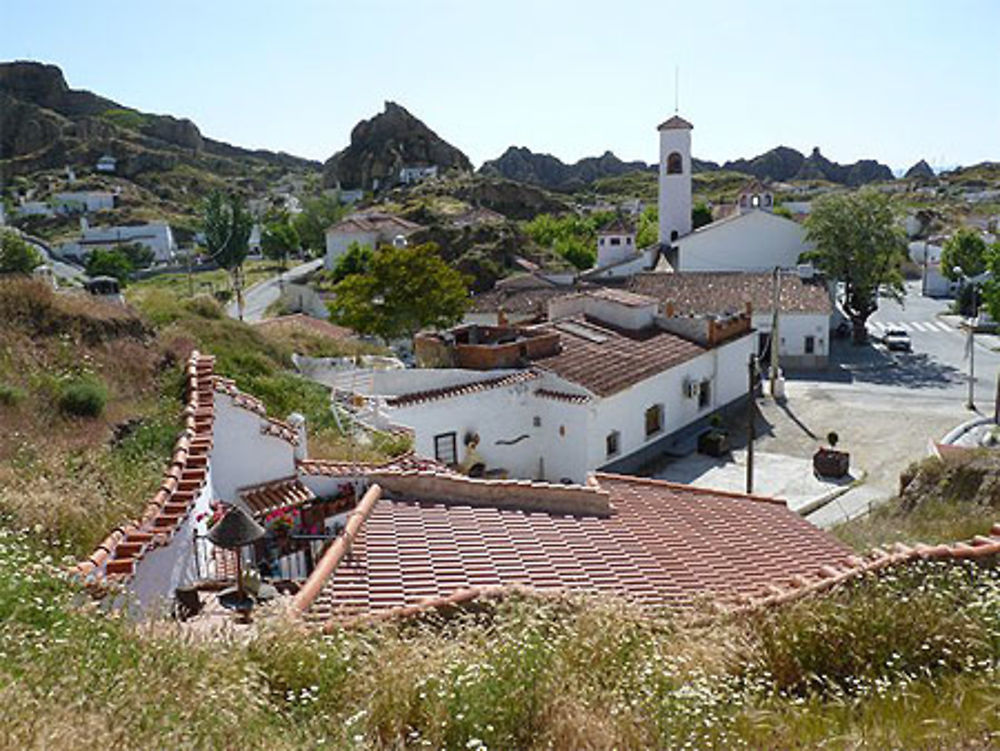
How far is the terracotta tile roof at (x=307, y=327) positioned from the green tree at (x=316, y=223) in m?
49.6

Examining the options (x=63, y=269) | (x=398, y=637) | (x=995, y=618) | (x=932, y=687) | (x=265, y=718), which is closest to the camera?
(x=265, y=718)

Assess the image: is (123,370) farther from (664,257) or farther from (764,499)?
(664,257)

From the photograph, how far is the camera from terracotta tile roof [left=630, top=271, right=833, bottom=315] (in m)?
37.3

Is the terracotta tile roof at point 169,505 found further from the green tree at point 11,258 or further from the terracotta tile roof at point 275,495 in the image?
the green tree at point 11,258

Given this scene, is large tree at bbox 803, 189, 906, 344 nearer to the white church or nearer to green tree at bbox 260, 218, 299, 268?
the white church

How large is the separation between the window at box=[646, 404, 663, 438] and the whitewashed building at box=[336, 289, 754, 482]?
1.2 inches

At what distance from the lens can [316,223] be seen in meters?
83.4

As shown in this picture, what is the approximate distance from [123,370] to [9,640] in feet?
28.7

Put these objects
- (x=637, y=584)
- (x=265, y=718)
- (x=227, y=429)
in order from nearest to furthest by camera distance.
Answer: (x=265, y=718) → (x=637, y=584) → (x=227, y=429)

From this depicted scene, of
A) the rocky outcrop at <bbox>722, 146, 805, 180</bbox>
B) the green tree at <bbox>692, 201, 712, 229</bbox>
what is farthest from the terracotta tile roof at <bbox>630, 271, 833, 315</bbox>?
the rocky outcrop at <bbox>722, 146, 805, 180</bbox>

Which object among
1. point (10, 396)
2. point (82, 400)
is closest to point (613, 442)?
point (82, 400)

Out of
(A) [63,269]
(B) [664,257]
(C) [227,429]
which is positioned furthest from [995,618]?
(A) [63,269]

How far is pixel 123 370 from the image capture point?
1265 cm

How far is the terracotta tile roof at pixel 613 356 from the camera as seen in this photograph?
2255 cm
